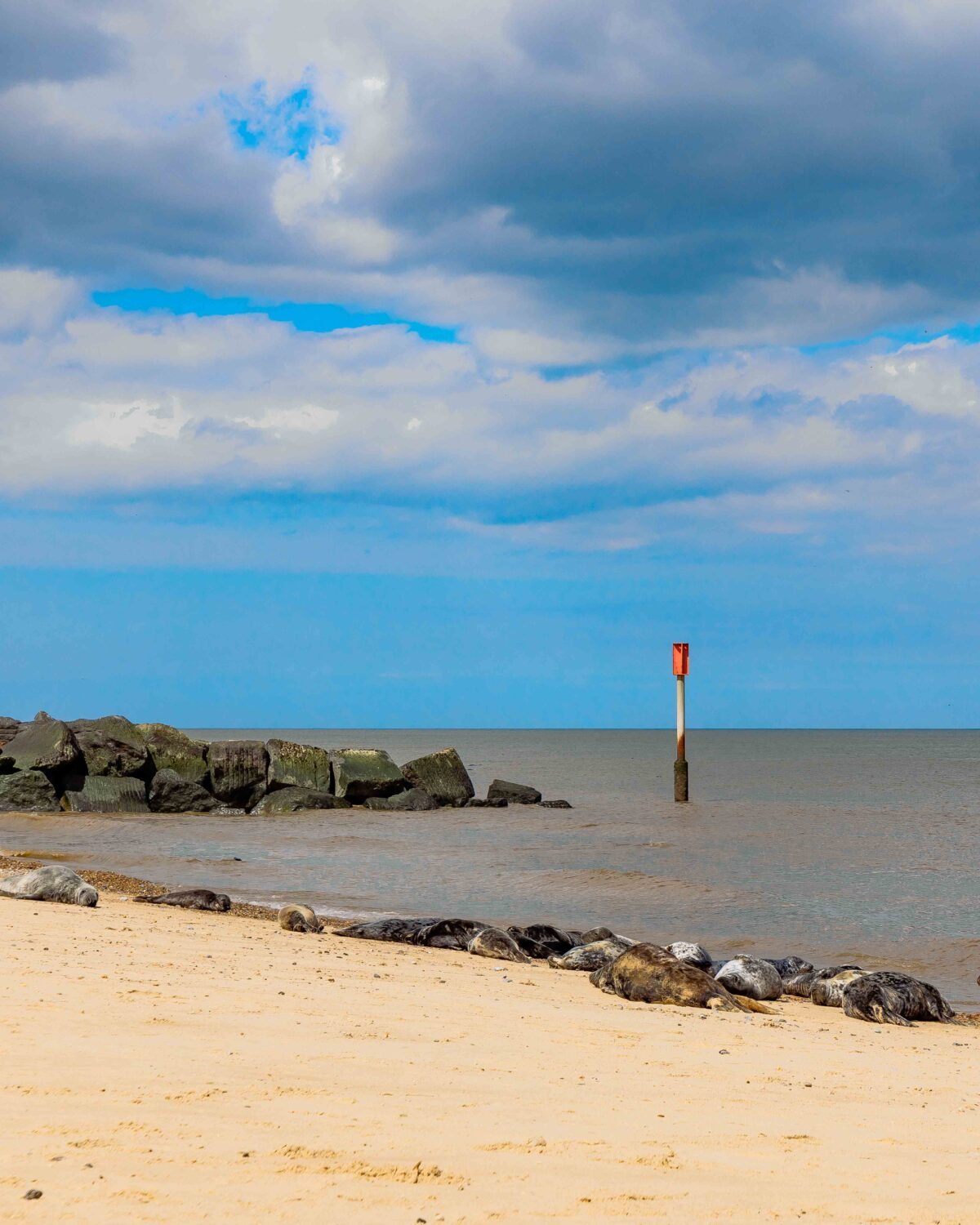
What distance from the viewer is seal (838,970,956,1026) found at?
31.4 feet

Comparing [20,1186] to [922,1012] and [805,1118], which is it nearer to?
[805,1118]

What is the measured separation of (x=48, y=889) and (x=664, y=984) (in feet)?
21.7

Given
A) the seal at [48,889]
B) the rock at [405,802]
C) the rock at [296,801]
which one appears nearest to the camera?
the seal at [48,889]

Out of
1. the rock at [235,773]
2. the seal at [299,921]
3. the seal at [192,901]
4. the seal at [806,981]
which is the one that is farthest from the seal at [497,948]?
the rock at [235,773]

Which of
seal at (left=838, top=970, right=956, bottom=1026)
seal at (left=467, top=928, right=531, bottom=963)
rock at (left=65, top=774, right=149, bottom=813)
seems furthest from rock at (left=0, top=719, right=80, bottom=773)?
seal at (left=838, top=970, right=956, bottom=1026)

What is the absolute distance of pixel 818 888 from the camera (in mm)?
19031

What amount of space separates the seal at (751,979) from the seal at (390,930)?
321 cm

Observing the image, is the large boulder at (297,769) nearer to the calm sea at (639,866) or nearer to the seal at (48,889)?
the calm sea at (639,866)

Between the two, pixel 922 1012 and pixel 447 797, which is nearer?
pixel 922 1012

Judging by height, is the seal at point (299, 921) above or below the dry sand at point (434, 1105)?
below

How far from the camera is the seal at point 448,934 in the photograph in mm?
11594

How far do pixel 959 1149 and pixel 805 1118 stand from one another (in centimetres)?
69

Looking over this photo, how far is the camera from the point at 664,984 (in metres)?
9.33

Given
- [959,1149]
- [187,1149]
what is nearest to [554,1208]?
[187,1149]
